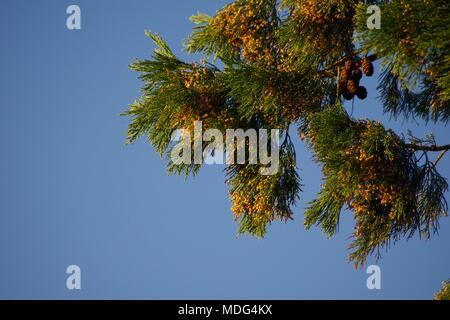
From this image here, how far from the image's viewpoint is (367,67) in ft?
20.3

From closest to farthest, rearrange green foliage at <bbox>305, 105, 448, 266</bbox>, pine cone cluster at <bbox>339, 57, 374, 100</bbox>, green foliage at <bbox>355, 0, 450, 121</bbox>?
green foliage at <bbox>355, 0, 450, 121</bbox>
green foliage at <bbox>305, 105, 448, 266</bbox>
pine cone cluster at <bbox>339, 57, 374, 100</bbox>

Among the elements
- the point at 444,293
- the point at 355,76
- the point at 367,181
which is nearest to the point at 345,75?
the point at 355,76

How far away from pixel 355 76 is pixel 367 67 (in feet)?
0.46

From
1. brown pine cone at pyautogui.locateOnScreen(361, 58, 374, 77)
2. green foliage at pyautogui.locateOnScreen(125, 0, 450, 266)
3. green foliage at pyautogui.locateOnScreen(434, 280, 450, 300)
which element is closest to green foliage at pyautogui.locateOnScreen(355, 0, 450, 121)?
green foliage at pyautogui.locateOnScreen(125, 0, 450, 266)

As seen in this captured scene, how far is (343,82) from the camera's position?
6293mm

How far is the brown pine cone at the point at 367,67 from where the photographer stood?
6.19 metres

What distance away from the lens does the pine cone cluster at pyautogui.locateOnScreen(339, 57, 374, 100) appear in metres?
6.21

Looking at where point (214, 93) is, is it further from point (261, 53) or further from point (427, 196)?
point (427, 196)

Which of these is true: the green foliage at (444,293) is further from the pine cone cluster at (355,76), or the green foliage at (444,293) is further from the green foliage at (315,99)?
the pine cone cluster at (355,76)

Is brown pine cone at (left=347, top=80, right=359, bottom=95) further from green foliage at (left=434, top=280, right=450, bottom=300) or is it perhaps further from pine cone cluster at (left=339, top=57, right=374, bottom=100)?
green foliage at (left=434, top=280, right=450, bottom=300)

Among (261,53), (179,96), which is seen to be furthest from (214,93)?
(261,53)

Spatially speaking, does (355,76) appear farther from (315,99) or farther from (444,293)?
(444,293)

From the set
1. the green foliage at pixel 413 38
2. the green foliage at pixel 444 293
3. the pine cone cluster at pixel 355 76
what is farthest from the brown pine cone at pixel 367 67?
the green foliage at pixel 444 293
